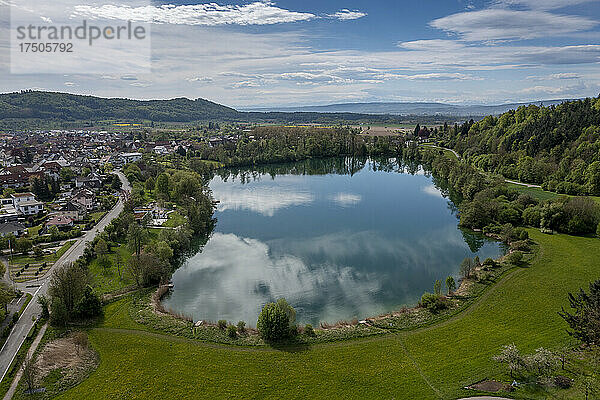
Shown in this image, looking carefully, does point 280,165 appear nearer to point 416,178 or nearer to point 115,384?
point 416,178

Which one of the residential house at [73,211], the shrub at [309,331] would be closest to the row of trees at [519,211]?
the shrub at [309,331]

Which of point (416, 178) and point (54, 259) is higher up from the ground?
point (416, 178)

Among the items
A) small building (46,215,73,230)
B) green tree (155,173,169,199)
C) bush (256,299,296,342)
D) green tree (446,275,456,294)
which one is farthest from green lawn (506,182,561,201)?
small building (46,215,73,230)

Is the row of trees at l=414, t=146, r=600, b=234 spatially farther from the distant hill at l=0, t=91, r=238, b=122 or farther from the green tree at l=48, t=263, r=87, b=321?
the distant hill at l=0, t=91, r=238, b=122

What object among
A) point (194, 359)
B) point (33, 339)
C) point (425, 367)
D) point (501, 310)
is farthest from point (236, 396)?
point (501, 310)

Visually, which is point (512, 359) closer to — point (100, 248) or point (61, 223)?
point (100, 248)

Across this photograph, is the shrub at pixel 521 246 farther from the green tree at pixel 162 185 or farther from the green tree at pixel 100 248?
the green tree at pixel 162 185
